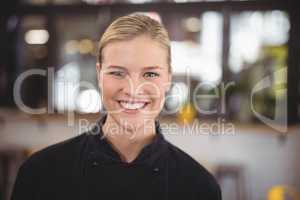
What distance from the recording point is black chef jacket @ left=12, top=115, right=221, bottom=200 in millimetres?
1748

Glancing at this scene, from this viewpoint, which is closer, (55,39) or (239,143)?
(239,143)

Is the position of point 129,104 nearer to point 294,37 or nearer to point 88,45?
point 88,45

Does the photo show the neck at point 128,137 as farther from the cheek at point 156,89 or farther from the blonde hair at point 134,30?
the blonde hair at point 134,30

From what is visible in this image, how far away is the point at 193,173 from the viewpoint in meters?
1.78

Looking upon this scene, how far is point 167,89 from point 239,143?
1.38 ft

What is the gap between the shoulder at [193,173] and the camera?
5.82ft

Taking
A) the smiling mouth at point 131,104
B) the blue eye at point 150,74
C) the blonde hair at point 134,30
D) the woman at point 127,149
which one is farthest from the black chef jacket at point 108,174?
the blonde hair at point 134,30

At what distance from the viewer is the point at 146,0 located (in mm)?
1961

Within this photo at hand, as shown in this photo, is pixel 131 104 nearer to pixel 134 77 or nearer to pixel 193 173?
pixel 134 77

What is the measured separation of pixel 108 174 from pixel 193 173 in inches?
14.2

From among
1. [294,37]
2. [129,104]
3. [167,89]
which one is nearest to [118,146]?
[129,104]

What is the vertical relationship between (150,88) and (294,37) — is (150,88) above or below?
below

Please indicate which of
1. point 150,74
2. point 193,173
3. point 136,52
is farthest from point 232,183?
point 136,52

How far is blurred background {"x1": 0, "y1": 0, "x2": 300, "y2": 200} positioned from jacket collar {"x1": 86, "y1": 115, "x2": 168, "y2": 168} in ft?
0.37
